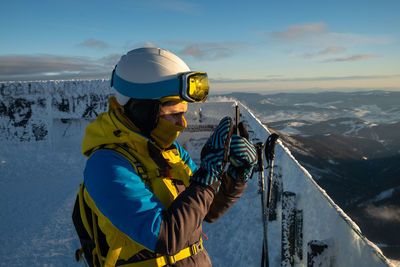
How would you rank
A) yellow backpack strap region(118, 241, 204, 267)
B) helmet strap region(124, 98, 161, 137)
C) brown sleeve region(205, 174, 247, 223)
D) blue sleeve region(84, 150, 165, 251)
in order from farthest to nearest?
brown sleeve region(205, 174, 247, 223)
helmet strap region(124, 98, 161, 137)
yellow backpack strap region(118, 241, 204, 267)
blue sleeve region(84, 150, 165, 251)

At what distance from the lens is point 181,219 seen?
1554 mm

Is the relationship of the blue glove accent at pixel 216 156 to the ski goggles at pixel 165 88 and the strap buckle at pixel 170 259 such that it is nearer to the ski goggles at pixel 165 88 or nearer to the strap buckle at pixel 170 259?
the ski goggles at pixel 165 88

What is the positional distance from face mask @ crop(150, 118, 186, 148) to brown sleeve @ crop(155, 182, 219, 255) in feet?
1.40

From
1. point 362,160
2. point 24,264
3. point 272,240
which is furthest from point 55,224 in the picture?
point 362,160

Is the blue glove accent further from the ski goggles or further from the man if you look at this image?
the ski goggles

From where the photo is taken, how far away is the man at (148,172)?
4.99 feet

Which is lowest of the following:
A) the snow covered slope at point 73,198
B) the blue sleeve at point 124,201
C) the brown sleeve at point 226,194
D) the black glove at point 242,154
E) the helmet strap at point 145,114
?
the snow covered slope at point 73,198

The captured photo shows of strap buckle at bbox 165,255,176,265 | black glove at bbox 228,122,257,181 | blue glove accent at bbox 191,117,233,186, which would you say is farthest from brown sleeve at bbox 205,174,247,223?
strap buckle at bbox 165,255,176,265

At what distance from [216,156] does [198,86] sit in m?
0.56

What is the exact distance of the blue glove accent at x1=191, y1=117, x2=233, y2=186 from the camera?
181cm

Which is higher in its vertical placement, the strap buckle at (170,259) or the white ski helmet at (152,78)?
the white ski helmet at (152,78)

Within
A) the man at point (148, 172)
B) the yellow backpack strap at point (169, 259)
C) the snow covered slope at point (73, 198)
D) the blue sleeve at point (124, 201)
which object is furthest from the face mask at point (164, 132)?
the snow covered slope at point (73, 198)

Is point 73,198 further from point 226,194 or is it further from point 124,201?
point 124,201

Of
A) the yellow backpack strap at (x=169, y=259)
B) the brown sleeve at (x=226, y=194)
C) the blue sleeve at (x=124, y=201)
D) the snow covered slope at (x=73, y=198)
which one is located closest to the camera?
the blue sleeve at (x=124, y=201)
